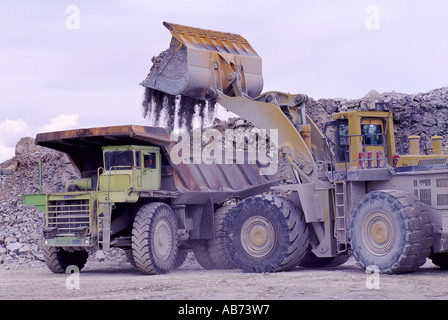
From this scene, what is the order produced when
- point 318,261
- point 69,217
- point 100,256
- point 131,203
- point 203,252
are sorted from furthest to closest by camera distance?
1. point 100,256
2. point 203,252
3. point 318,261
4. point 131,203
5. point 69,217

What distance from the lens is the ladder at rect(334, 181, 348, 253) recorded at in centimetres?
1503

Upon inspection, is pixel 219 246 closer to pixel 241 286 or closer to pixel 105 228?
pixel 105 228

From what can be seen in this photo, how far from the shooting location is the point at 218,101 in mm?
17375

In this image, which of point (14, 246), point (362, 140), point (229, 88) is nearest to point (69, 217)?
point (229, 88)

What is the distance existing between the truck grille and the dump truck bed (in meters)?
1.62

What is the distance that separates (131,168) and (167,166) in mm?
1224

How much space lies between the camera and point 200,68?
17.0 m

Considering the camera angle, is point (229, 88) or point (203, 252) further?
point (203, 252)

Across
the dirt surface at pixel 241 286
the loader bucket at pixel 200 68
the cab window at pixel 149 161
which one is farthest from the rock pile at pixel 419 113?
the dirt surface at pixel 241 286

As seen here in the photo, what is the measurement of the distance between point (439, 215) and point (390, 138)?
234 centimetres

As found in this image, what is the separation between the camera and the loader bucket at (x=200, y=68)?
1698 centimetres
